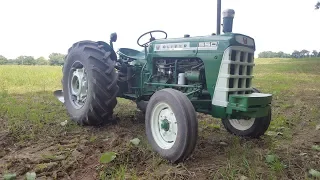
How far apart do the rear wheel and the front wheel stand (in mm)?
1437

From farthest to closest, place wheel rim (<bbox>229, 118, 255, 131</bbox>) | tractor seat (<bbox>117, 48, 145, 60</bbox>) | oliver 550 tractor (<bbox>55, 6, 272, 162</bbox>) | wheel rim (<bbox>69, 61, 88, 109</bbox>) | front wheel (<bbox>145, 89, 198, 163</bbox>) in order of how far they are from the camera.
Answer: tractor seat (<bbox>117, 48, 145, 60</bbox>) → wheel rim (<bbox>69, 61, 88, 109</bbox>) → wheel rim (<bbox>229, 118, 255, 131</bbox>) → oliver 550 tractor (<bbox>55, 6, 272, 162</bbox>) → front wheel (<bbox>145, 89, 198, 163</bbox>)

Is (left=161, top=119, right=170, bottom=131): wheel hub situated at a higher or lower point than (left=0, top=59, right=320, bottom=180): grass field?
higher

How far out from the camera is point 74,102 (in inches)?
209

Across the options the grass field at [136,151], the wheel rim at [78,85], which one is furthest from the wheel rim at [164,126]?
the wheel rim at [78,85]

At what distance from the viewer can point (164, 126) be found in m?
3.51

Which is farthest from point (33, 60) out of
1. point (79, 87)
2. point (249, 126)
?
point (249, 126)

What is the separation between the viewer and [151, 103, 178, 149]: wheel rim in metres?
3.46

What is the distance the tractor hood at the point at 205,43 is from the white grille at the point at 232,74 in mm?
75

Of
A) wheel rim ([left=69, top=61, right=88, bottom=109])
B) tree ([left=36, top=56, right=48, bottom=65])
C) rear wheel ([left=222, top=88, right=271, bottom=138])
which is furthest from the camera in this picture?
tree ([left=36, top=56, right=48, bottom=65])

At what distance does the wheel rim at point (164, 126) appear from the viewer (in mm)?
3465

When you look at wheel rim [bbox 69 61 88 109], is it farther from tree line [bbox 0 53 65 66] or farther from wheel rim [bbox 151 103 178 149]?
tree line [bbox 0 53 65 66]

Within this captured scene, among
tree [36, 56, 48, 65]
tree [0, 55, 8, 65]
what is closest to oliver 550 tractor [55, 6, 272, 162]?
tree [0, 55, 8, 65]

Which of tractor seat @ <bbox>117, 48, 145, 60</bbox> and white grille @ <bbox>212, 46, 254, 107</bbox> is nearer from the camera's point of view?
white grille @ <bbox>212, 46, 254, 107</bbox>

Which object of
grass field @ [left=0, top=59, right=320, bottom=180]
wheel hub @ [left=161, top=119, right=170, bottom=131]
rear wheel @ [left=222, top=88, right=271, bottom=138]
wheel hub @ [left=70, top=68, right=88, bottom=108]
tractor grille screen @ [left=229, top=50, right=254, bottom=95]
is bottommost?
grass field @ [left=0, top=59, right=320, bottom=180]
